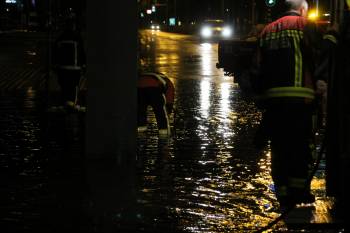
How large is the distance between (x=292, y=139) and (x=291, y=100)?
0.35m

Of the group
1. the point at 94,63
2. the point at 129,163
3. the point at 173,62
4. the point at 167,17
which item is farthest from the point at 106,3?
the point at 167,17

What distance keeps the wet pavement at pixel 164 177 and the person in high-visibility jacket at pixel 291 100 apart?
11.4 inches

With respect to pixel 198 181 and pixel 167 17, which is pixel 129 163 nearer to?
pixel 198 181

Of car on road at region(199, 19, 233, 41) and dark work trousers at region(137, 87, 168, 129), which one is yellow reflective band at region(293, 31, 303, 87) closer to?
dark work trousers at region(137, 87, 168, 129)

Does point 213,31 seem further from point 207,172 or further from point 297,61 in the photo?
point 297,61

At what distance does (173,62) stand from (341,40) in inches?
956

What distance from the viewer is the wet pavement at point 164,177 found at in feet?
24.1

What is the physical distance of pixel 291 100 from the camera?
25.0 feet

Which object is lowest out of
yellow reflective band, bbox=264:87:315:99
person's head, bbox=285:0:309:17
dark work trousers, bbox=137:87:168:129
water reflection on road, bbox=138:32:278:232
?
water reflection on road, bbox=138:32:278:232

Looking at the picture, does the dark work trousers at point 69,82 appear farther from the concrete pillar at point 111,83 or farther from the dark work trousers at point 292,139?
the dark work trousers at point 292,139

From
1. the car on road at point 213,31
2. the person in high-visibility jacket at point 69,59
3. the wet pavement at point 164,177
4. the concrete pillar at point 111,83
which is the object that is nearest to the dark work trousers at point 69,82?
the person in high-visibility jacket at point 69,59

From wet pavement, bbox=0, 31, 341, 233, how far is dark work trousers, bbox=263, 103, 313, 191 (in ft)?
1.13

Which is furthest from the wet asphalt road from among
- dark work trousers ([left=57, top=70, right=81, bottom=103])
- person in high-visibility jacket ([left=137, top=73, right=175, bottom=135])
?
dark work trousers ([left=57, top=70, right=81, bottom=103])

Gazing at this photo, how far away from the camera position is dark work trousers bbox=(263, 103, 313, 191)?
25.1 ft
